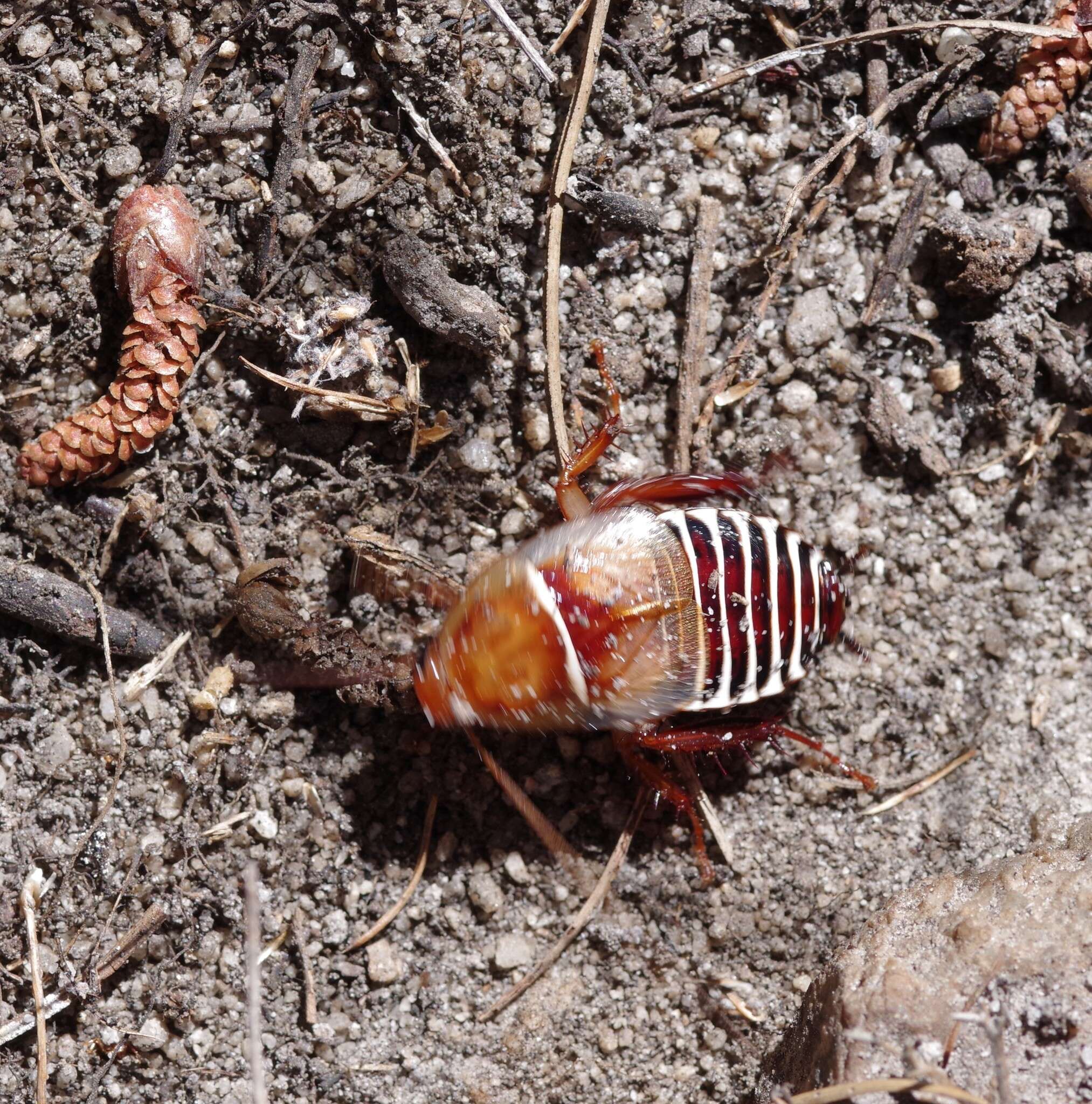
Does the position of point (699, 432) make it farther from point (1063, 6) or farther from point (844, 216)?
point (1063, 6)

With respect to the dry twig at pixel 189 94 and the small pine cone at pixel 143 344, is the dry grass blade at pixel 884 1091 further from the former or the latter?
the dry twig at pixel 189 94

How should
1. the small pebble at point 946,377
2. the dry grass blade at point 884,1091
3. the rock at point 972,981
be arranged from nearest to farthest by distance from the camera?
1. the dry grass blade at point 884,1091
2. the rock at point 972,981
3. the small pebble at point 946,377

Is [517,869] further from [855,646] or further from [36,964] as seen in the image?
[36,964]

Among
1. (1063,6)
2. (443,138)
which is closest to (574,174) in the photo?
(443,138)

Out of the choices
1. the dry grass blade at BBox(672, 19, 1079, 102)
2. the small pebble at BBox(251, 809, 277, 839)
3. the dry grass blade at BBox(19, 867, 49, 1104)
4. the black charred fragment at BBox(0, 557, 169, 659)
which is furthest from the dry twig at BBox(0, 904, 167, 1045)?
the dry grass blade at BBox(672, 19, 1079, 102)

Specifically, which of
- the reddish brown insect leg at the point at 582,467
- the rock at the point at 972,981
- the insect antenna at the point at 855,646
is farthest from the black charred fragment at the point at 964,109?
the rock at the point at 972,981

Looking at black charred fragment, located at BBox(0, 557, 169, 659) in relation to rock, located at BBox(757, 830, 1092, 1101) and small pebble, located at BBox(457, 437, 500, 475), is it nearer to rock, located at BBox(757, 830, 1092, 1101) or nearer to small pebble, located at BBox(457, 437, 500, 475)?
small pebble, located at BBox(457, 437, 500, 475)

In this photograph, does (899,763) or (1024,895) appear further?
(899,763)
